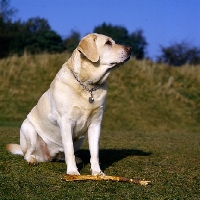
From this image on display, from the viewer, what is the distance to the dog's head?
5672 millimetres

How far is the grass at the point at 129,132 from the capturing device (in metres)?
4.73

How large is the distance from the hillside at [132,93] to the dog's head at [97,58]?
39.0ft

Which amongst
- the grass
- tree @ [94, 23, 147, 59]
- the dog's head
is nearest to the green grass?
the grass

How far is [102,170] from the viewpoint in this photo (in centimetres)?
593

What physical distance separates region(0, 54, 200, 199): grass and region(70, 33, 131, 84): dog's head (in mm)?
1170

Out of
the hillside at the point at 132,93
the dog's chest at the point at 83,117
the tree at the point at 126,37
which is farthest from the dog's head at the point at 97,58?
the tree at the point at 126,37

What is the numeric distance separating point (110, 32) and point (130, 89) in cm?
5904

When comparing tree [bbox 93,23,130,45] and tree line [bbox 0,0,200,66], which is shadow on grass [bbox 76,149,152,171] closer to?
tree line [bbox 0,0,200,66]

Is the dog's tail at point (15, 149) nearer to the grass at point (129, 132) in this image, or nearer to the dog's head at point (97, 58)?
the grass at point (129, 132)

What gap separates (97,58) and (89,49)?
0.14m

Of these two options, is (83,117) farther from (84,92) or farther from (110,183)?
(110,183)

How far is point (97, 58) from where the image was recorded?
562 centimetres

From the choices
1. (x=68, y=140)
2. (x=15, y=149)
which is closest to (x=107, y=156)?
(x=15, y=149)

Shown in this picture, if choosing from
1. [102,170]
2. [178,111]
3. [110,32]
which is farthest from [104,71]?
[110,32]
